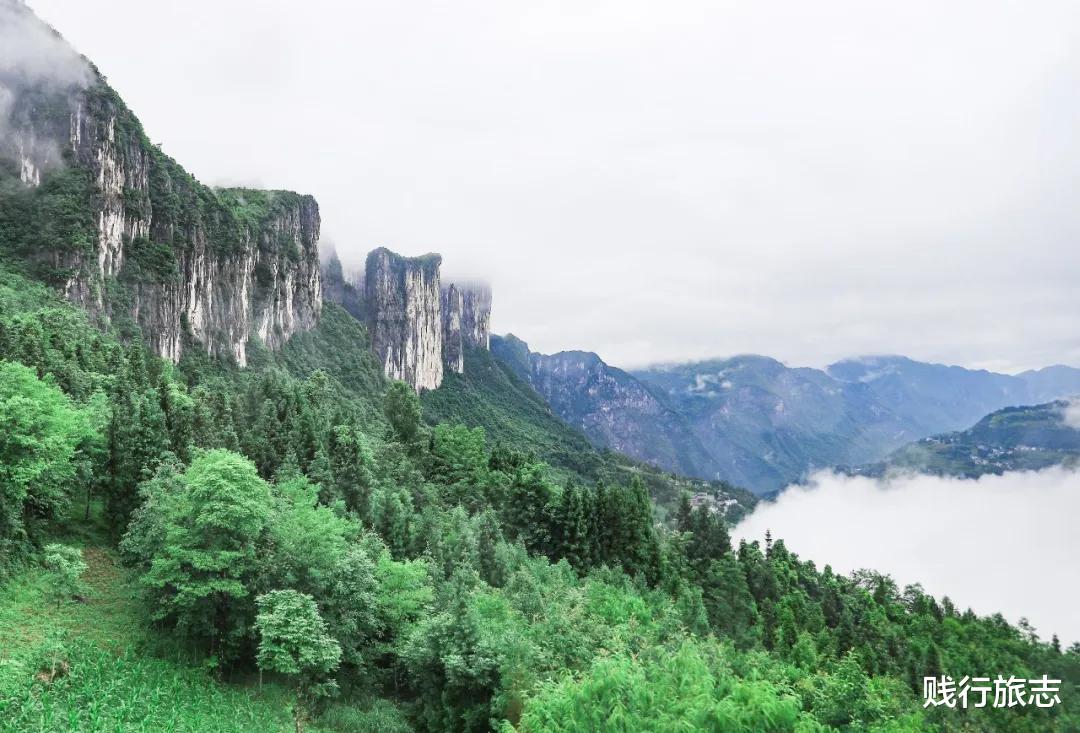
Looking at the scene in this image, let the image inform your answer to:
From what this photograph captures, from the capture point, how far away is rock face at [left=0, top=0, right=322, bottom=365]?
4013 inches

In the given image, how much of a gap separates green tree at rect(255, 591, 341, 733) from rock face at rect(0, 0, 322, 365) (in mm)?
95565

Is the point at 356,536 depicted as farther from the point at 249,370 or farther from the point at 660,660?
the point at 249,370

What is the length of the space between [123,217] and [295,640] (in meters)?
118

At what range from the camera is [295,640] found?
20922 millimetres

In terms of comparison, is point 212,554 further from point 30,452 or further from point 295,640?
point 30,452

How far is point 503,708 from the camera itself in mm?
21250

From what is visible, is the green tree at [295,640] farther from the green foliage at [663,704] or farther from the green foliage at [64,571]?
the green foliage at [663,704]

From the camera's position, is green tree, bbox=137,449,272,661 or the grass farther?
green tree, bbox=137,449,272,661

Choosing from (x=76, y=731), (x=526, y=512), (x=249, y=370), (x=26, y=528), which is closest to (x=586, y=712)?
(x=76, y=731)

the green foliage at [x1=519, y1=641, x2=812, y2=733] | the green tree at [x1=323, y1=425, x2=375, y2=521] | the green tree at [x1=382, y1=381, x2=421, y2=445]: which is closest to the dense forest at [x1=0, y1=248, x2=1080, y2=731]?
the green foliage at [x1=519, y1=641, x2=812, y2=733]

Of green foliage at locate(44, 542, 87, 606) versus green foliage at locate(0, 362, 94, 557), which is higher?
green foliage at locate(0, 362, 94, 557)

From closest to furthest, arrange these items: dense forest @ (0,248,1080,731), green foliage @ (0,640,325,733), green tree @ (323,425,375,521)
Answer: green foliage @ (0,640,325,733), dense forest @ (0,248,1080,731), green tree @ (323,425,375,521)

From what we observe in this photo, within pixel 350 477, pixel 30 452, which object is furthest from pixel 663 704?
pixel 350 477

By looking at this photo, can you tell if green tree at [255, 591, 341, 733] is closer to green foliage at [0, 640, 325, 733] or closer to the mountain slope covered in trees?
the mountain slope covered in trees
